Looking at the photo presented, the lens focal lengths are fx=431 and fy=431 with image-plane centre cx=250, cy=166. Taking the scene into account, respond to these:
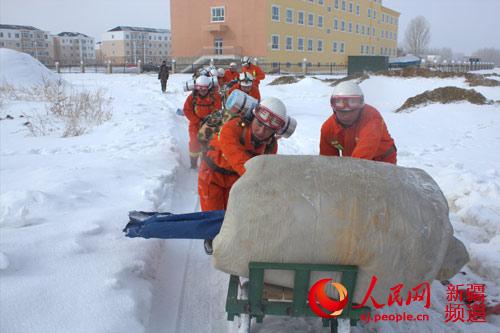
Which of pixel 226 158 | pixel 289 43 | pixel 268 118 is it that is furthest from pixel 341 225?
pixel 289 43

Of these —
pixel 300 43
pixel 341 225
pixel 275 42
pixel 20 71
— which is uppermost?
pixel 300 43

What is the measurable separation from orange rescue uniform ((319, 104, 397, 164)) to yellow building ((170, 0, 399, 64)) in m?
39.5

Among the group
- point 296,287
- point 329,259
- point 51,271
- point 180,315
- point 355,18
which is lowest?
point 180,315

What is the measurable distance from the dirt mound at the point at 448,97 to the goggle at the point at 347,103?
12358mm

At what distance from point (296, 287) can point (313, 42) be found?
49.7 m

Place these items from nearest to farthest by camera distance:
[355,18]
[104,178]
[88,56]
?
1. [104,178]
2. [355,18]
3. [88,56]

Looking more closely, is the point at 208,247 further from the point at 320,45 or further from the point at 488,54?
the point at 488,54

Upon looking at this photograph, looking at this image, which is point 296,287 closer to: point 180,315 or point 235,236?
point 235,236

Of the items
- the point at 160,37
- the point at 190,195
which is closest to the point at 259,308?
the point at 190,195

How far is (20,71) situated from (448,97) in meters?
22.0

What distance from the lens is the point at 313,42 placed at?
49219 mm

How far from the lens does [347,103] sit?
4.04 m

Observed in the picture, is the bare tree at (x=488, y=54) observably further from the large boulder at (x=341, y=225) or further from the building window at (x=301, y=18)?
the large boulder at (x=341, y=225)

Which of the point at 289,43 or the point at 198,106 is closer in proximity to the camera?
the point at 198,106
